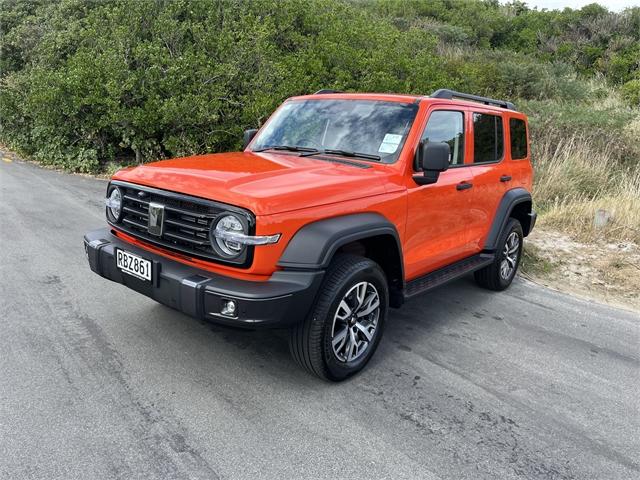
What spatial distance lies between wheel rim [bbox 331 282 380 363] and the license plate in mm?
1165

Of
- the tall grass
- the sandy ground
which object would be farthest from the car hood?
the tall grass

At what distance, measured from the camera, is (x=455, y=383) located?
339cm

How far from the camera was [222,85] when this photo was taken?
11.3 meters

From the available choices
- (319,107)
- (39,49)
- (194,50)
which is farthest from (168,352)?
(39,49)

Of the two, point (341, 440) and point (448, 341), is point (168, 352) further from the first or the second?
point (448, 341)

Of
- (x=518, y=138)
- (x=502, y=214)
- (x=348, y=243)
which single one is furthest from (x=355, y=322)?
(x=518, y=138)

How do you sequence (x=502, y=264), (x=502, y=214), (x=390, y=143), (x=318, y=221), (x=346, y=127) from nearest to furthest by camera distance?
(x=318, y=221), (x=390, y=143), (x=346, y=127), (x=502, y=214), (x=502, y=264)

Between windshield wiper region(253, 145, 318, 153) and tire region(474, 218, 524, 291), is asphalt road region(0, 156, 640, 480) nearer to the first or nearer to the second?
tire region(474, 218, 524, 291)

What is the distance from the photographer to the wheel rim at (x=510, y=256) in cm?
531

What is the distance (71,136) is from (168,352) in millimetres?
10400

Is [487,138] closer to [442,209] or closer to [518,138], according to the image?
[518,138]

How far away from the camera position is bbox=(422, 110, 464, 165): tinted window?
13.0 feet

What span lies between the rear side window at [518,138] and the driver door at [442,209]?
1076mm

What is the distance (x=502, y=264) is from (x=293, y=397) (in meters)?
3.06
